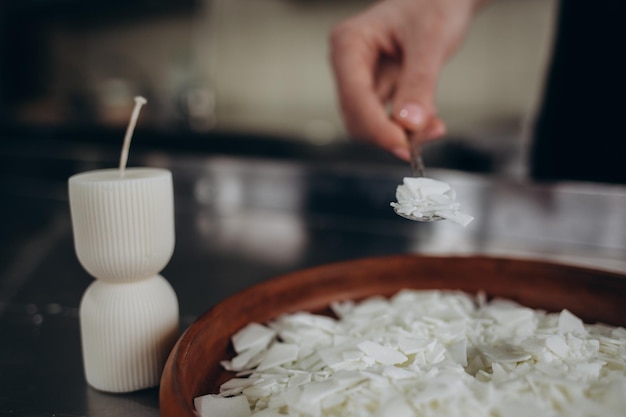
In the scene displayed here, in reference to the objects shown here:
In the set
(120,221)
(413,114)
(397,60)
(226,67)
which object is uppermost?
(226,67)

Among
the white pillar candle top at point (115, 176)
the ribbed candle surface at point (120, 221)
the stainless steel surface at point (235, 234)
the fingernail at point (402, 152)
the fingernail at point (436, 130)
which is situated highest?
the fingernail at point (436, 130)

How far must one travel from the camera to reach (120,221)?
455 mm

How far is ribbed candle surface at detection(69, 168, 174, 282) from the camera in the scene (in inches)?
17.7

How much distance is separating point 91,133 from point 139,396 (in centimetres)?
220

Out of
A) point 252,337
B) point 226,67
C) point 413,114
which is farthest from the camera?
point 226,67

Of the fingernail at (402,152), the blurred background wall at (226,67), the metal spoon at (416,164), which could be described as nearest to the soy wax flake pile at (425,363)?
the metal spoon at (416,164)

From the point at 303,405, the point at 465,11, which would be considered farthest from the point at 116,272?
the point at 465,11

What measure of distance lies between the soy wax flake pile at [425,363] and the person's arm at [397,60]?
281 mm

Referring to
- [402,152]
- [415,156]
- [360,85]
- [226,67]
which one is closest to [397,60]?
[360,85]

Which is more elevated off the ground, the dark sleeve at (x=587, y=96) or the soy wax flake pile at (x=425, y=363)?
the dark sleeve at (x=587, y=96)

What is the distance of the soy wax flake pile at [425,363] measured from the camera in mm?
388

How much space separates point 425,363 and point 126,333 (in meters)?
0.27

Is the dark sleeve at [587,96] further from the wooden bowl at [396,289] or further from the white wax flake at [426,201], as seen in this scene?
the white wax flake at [426,201]

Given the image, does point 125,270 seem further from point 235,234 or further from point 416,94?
point 235,234
